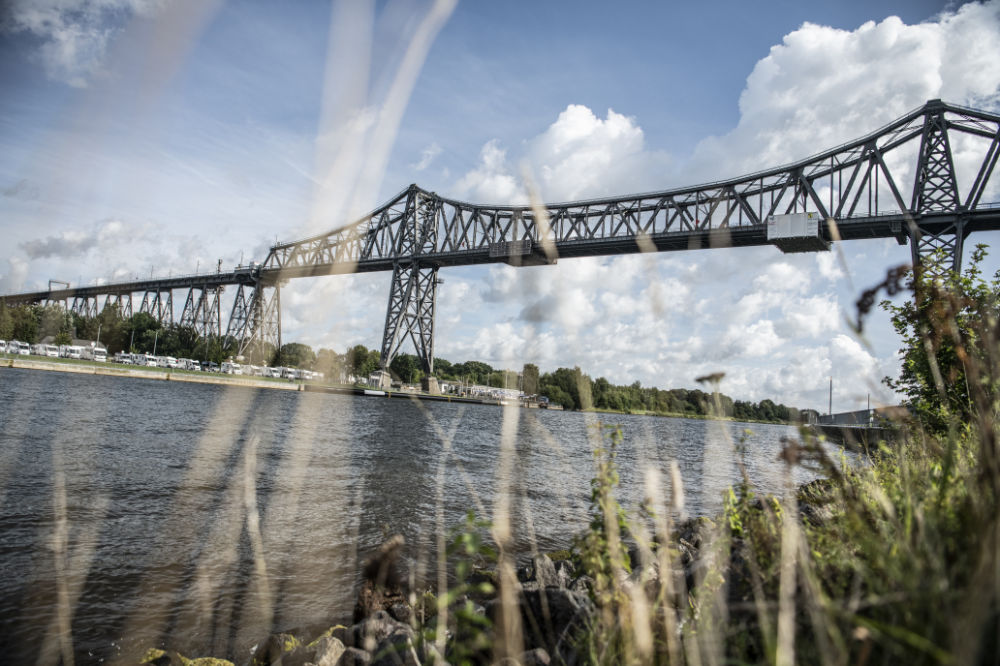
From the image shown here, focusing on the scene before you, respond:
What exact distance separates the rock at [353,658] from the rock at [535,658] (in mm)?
1689

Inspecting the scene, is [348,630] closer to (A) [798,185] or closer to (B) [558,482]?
(B) [558,482]

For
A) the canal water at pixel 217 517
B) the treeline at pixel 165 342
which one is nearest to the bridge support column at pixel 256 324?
the treeline at pixel 165 342

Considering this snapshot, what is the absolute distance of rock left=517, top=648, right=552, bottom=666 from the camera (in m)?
3.60

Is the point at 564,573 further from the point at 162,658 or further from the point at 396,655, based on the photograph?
the point at 162,658

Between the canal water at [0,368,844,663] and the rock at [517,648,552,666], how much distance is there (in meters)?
1.44

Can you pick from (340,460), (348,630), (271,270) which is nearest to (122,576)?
(348,630)

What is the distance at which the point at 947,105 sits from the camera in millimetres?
42969

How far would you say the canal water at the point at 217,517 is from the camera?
19.1 feet

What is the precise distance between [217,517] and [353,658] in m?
6.42

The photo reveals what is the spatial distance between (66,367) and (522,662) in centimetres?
7213

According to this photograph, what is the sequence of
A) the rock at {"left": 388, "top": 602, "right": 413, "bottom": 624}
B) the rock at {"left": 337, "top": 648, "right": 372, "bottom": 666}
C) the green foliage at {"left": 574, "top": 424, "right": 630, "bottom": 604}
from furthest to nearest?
1. the rock at {"left": 388, "top": 602, "right": 413, "bottom": 624}
2. the rock at {"left": 337, "top": 648, "right": 372, "bottom": 666}
3. the green foliage at {"left": 574, "top": 424, "right": 630, "bottom": 604}

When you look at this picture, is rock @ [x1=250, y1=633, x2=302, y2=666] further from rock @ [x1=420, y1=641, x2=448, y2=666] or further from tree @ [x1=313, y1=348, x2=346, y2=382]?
tree @ [x1=313, y1=348, x2=346, y2=382]

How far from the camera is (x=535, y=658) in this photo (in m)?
3.64

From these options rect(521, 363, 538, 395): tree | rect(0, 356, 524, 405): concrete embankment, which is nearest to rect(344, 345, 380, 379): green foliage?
rect(0, 356, 524, 405): concrete embankment
